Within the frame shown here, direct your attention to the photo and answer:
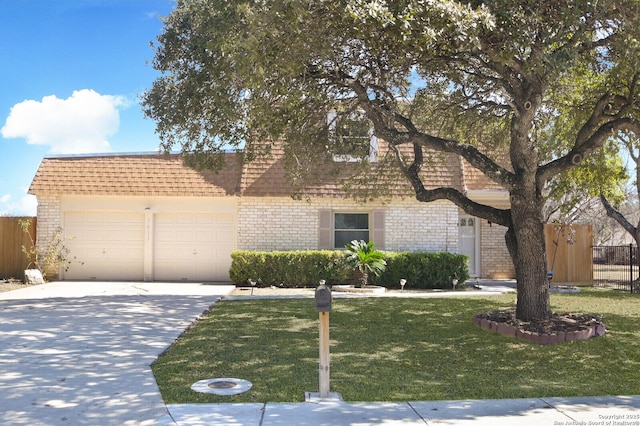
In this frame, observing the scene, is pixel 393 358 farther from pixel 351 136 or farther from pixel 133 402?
pixel 351 136

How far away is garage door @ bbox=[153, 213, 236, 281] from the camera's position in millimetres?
19891

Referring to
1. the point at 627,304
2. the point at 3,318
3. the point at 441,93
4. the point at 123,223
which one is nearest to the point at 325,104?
the point at 441,93

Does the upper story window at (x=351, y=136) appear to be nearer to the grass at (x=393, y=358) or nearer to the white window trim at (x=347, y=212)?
the grass at (x=393, y=358)

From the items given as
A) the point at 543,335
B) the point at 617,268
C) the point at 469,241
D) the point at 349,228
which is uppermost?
the point at 349,228

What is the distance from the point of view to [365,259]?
56.6ft

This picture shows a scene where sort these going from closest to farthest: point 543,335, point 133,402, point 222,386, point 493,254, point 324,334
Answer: point 133,402 → point 324,334 → point 222,386 → point 543,335 → point 493,254

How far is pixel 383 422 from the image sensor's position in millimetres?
5688

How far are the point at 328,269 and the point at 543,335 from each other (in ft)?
29.1

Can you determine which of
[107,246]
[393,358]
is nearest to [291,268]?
[107,246]

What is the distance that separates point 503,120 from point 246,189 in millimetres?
8260

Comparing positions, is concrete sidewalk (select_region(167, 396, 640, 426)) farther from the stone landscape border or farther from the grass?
the stone landscape border

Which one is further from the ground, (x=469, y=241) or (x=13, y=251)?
(x=469, y=241)

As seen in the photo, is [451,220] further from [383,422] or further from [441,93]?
[383,422]

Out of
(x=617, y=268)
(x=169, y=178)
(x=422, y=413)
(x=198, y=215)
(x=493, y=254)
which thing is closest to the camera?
(x=422, y=413)
